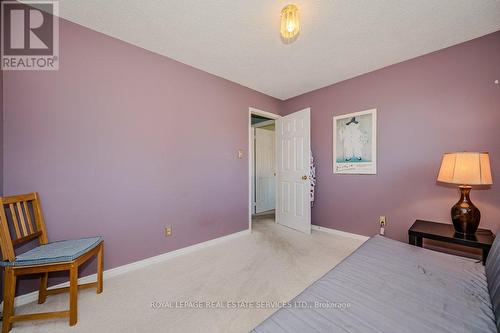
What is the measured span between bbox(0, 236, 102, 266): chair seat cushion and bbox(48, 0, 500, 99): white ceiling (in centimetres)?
196

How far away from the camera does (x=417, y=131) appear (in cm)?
239

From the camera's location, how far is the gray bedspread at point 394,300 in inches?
30.2

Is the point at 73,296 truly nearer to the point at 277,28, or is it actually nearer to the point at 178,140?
the point at 178,140

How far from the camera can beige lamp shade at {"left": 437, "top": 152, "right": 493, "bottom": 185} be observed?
1.58m

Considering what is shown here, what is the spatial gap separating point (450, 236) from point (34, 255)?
3.30 m

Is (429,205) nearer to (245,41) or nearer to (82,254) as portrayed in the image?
(245,41)

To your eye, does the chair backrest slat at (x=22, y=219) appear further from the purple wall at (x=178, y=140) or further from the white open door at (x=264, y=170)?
the white open door at (x=264, y=170)

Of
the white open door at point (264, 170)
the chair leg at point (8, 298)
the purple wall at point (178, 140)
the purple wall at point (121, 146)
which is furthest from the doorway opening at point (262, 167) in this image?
the chair leg at point (8, 298)

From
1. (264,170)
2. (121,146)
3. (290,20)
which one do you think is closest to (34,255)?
(121,146)

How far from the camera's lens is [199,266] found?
216 centimetres

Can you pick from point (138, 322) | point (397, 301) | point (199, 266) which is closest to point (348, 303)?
point (397, 301)

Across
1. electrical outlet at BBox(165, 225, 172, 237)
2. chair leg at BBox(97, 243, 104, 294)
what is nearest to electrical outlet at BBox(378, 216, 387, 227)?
electrical outlet at BBox(165, 225, 172, 237)

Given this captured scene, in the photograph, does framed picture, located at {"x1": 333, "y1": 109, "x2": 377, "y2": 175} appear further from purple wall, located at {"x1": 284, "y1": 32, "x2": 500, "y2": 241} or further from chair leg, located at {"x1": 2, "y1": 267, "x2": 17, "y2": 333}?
chair leg, located at {"x1": 2, "y1": 267, "x2": 17, "y2": 333}

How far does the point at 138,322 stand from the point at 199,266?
Result: 2.68 ft
